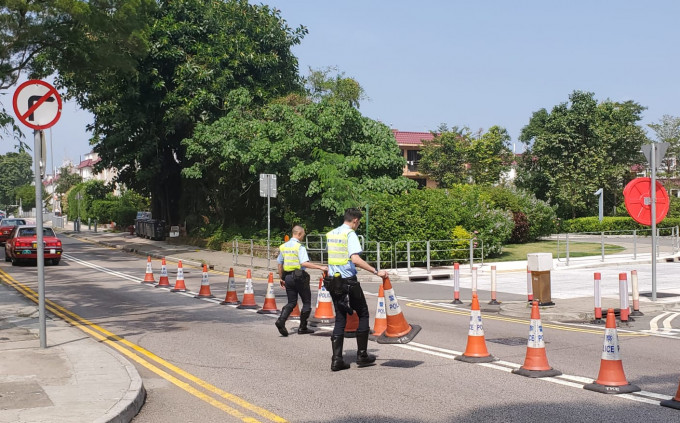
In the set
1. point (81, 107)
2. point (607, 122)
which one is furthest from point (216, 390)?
point (607, 122)

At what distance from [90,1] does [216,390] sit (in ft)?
65.6

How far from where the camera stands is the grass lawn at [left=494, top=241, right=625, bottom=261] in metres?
30.3

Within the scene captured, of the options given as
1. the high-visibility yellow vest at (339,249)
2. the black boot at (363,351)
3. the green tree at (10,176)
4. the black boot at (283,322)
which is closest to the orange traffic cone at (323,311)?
the black boot at (283,322)

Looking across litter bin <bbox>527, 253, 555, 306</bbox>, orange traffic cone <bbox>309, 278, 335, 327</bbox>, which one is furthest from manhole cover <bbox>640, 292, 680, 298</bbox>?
orange traffic cone <bbox>309, 278, 335, 327</bbox>

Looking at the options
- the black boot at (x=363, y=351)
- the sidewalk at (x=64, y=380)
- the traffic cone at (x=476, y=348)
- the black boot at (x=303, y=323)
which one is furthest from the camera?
the black boot at (x=303, y=323)

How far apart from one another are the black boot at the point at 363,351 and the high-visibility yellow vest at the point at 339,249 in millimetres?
932

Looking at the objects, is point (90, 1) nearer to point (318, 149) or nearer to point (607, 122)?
point (318, 149)

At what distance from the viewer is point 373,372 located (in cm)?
875

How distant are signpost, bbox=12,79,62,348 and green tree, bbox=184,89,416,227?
17.1 metres

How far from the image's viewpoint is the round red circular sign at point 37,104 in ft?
32.1

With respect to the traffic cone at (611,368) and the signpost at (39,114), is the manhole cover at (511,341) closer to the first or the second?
the traffic cone at (611,368)

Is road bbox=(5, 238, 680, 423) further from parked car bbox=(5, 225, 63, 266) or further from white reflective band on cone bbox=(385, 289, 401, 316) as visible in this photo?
parked car bbox=(5, 225, 63, 266)

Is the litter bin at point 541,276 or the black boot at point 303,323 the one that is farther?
the litter bin at point 541,276

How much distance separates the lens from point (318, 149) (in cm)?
2884
